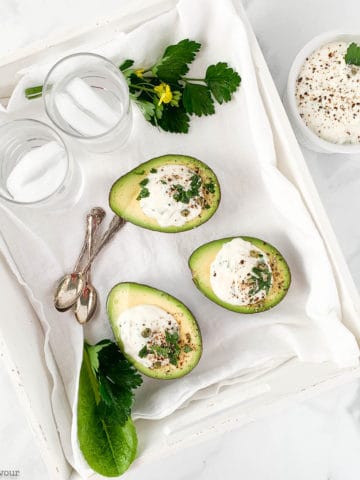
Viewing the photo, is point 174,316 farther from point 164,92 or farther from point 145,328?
point 164,92

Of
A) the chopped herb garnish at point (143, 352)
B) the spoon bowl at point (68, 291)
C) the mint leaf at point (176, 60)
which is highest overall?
the mint leaf at point (176, 60)

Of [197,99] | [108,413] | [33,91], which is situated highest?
[33,91]

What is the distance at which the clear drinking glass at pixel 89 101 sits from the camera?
2.83ft

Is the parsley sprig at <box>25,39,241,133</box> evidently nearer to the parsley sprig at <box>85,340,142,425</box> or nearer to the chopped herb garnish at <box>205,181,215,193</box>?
the chopped herb garnish at <box>205,181,215,193</box>

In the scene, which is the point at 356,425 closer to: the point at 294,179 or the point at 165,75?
the point at 294,179

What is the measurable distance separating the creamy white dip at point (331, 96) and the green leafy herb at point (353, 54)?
11 mm

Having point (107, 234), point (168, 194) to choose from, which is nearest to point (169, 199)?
point (168, 194)

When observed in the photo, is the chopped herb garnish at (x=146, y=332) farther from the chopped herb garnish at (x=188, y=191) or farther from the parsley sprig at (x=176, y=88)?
the parsley sprig at (x=176, y=88)

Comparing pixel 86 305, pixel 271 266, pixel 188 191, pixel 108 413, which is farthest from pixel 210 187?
pixel 108 413

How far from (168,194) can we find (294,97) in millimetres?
244

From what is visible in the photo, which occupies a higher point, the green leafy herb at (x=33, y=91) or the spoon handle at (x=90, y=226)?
the green leafy herb at (x=33, y=91)

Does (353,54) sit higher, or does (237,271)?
(353,54)

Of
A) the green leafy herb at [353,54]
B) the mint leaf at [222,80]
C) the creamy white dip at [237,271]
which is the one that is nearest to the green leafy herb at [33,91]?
the mint leaf at [222,80]

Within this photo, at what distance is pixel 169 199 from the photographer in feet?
2.84
